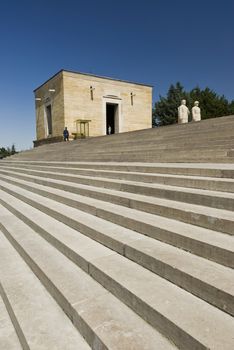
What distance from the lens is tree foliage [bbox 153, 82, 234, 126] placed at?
→ 3512 cm

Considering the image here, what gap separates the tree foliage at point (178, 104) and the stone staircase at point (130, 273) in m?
33.0

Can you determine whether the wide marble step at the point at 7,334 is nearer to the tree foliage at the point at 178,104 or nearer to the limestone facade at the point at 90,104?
the limestone facade at the point at 90,104

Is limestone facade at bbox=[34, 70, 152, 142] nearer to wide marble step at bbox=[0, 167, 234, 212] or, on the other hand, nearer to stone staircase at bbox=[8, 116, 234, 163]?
stone staircase at bbox=[8, 116, 234, 163]

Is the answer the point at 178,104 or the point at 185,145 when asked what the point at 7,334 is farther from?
the point at 178,104

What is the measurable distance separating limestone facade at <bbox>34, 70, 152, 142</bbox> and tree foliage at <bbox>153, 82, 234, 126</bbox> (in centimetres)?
1249

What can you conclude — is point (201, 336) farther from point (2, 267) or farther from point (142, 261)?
point (2, 267)

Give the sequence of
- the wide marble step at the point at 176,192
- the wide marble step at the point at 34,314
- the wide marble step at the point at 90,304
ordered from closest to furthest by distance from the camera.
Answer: the wide marble step at the point at 90,304 → the wide marble step at the point at 34,314 → the wide marble step at the point at 176,192

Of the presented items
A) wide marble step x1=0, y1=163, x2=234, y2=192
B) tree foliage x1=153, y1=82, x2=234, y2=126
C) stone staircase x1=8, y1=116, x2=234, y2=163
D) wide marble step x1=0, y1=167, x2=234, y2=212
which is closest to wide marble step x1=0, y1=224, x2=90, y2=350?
wide marble step x1=0, y1=167, x2=234, y2=212

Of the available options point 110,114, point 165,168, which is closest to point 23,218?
point 165,168

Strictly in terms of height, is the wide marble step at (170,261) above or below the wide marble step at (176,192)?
below

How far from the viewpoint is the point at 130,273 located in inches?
87.4

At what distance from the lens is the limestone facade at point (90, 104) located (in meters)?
19.5

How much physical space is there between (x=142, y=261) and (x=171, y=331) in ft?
2.50

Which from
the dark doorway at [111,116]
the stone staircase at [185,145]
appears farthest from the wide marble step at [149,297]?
the dark doorway at [111,116]
